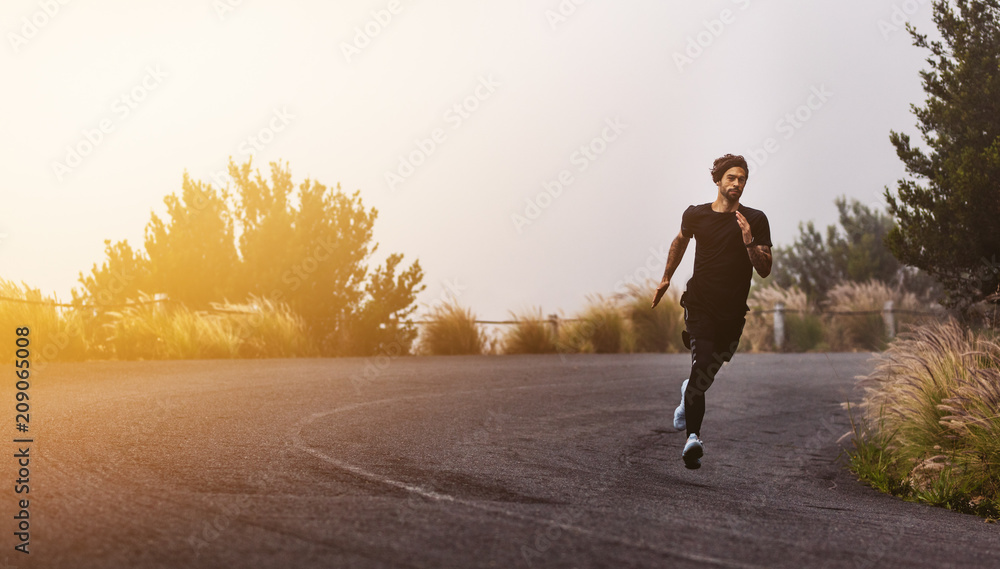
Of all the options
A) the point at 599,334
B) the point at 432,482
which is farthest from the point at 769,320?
the point at 432,482

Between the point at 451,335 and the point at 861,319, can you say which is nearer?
the point at 451,335

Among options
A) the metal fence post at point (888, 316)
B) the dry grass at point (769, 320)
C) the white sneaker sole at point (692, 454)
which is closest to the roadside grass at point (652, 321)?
the dry grass at point (769, 320)

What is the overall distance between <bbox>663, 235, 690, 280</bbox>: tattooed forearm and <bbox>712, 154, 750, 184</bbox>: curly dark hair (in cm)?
50

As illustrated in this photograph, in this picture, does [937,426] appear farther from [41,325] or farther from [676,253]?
[41,325]

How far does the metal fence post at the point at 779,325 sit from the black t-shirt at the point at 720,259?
65.1ft

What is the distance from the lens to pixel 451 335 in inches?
798

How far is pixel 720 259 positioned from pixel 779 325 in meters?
20.2

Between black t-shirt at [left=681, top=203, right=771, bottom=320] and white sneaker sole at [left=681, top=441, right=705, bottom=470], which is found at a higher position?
black t-shirt at [left=681, top=203, right=771, bottom=320]

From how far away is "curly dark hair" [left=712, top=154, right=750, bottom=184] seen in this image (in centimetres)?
577

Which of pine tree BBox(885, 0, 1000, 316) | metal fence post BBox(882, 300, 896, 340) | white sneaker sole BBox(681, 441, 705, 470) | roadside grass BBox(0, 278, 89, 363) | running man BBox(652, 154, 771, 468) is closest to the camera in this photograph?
running man BBox(652, 154, 771, 468)

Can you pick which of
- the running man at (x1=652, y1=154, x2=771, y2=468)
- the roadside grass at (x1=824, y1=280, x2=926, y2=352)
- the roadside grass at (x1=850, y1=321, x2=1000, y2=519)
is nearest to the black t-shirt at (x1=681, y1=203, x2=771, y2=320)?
the running man at (x1=652, y1=154, x2=771, y2=468)

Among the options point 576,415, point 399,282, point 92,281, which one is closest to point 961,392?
point 576,415

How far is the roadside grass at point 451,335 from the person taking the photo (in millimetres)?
20234

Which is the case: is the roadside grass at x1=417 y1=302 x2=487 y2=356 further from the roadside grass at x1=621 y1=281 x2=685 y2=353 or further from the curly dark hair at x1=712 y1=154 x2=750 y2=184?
the curly dark hair at x1=712 y1=154 x2=750 y2=184
